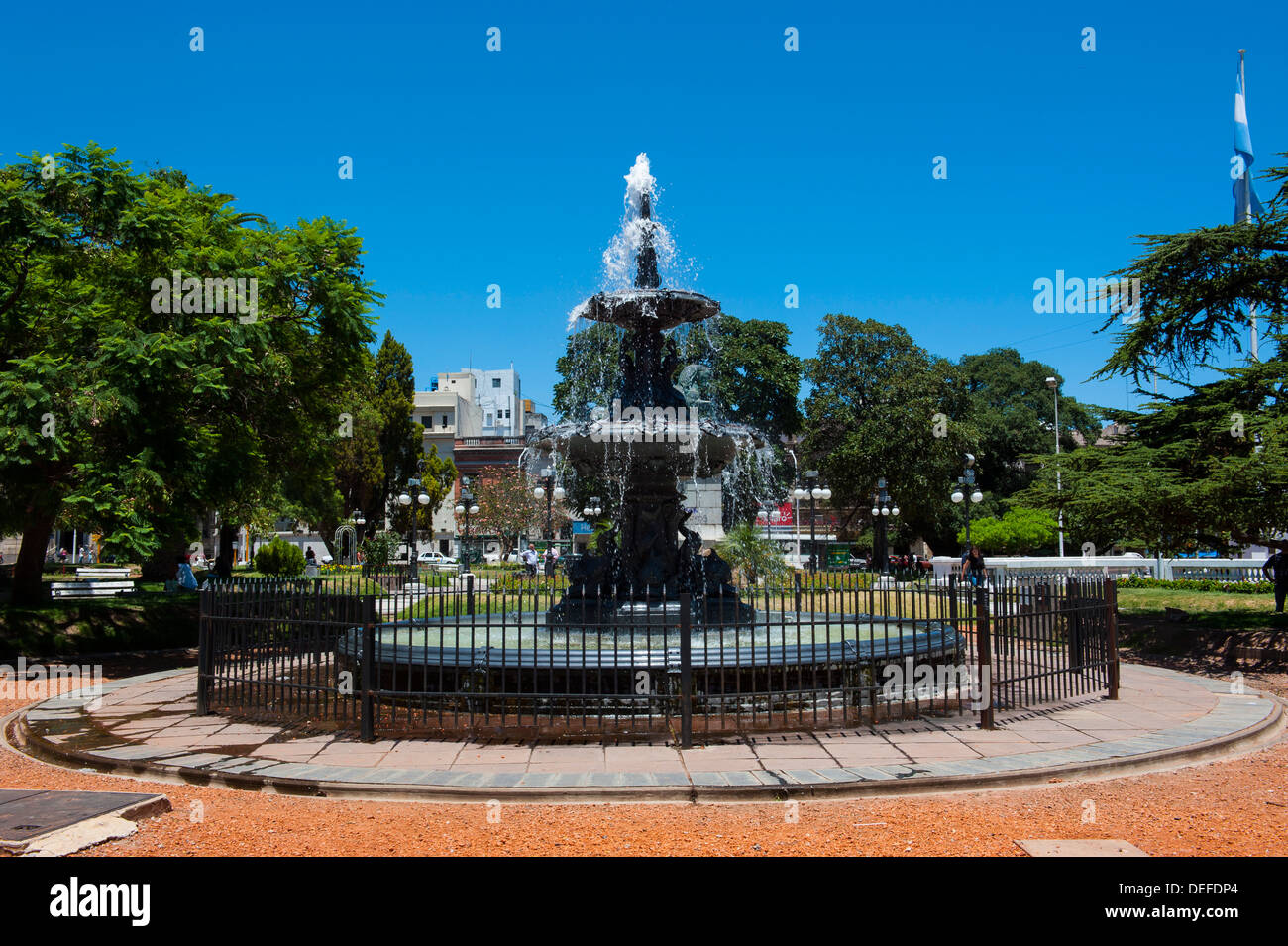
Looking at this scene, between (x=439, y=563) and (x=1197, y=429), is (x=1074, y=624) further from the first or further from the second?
(x=439, y=563)

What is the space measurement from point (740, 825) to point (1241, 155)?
35908 mm

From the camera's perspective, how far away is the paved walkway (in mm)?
6445

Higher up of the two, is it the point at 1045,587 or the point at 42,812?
the point at 1045,587

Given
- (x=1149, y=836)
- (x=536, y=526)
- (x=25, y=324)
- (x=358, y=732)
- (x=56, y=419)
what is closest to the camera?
(x=1149, y=836)

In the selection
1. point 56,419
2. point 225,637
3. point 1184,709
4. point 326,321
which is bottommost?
point 1184,709

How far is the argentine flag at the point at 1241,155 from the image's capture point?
3048cm

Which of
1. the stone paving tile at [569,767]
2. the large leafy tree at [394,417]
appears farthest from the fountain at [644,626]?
the large leafy tree at [394,417]

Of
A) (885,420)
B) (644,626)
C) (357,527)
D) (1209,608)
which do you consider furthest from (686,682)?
(357,527)

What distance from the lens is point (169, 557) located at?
1144 inches

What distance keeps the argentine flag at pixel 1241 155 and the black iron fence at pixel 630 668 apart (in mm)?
27429

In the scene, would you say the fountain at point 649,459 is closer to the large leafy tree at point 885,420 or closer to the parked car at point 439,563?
the parked car at point 439,563

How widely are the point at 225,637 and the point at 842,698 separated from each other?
642 centimetres

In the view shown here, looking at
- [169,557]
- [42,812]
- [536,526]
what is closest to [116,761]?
[42,812]

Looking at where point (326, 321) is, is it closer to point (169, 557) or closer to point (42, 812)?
point (42, 812)
